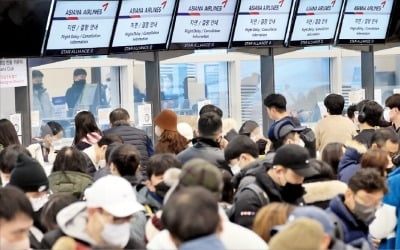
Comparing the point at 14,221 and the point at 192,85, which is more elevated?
the point at 192,85

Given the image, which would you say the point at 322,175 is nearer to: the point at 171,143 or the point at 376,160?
the point at 376,160

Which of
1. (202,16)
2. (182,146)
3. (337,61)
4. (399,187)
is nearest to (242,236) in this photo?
(399,187)

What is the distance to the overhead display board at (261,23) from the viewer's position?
36.8 ft

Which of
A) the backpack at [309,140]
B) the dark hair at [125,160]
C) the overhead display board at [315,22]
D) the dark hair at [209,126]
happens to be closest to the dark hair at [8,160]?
the dark hair at [125,160]

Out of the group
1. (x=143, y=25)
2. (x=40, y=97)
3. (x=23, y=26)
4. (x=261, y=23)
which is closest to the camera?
(x=23, y=26)

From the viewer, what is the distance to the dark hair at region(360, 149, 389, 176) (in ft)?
22.3

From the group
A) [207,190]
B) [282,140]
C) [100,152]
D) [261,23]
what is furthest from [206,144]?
[261,23]

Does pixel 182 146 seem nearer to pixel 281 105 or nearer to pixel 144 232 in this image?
pixel 281 105

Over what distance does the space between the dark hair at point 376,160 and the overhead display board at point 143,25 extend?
4004 mm

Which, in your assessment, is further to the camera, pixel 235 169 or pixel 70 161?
pixel 235 169

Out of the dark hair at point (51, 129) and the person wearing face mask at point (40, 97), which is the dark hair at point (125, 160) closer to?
the dark hair at point (51, 129)

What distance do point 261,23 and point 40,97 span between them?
8.54 ft

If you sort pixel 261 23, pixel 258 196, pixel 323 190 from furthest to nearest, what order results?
pixel 261 23, pixel 323 190, pixel 258 196

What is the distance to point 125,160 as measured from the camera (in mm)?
6586
